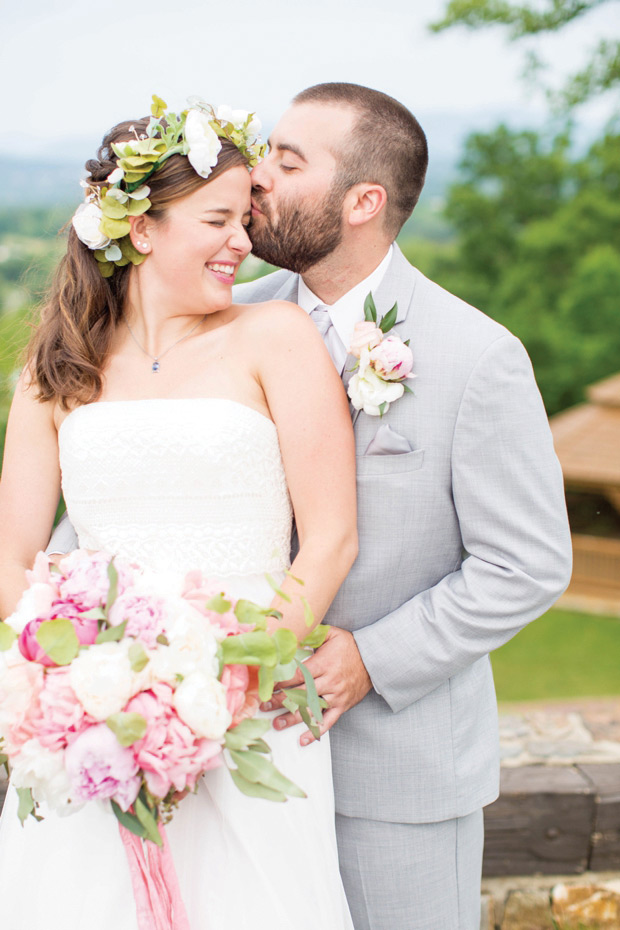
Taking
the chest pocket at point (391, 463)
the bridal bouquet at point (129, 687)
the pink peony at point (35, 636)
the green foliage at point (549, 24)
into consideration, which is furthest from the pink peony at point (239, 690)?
the green foliage at point (549, 24)

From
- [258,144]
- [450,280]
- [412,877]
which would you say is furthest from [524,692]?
[450,280]

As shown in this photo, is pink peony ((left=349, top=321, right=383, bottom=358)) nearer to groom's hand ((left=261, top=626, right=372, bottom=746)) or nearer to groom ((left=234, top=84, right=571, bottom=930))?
groom ((left=234, top=84, right=571, bottom=930))

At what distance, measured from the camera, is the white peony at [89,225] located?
6.62 feet

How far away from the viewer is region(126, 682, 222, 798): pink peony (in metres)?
1.37

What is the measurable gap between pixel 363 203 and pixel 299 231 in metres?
0.20

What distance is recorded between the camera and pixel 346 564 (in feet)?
6.20

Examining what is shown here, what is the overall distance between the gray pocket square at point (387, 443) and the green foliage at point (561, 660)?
6.34 meters

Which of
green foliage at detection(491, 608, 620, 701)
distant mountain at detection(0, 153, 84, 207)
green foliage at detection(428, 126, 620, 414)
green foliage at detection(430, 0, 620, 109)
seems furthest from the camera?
distant mountain at detection(0, 153, 84, 207)

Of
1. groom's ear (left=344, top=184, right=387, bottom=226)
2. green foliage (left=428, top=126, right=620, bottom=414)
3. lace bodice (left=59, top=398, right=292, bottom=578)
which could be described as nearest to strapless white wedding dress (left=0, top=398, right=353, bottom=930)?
lace bodice (left=59, top=398, right=292, bottom=578)

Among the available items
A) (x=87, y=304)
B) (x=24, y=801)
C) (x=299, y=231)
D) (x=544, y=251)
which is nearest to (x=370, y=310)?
(x=299, y=231)

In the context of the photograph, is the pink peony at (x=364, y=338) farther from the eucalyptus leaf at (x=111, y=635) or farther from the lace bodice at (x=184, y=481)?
the eucalyptus leaf at (x=111, y=635)

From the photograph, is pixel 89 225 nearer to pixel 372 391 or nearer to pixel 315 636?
pixel 372 391

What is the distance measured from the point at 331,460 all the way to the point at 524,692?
676 cm

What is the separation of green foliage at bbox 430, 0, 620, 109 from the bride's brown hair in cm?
484
